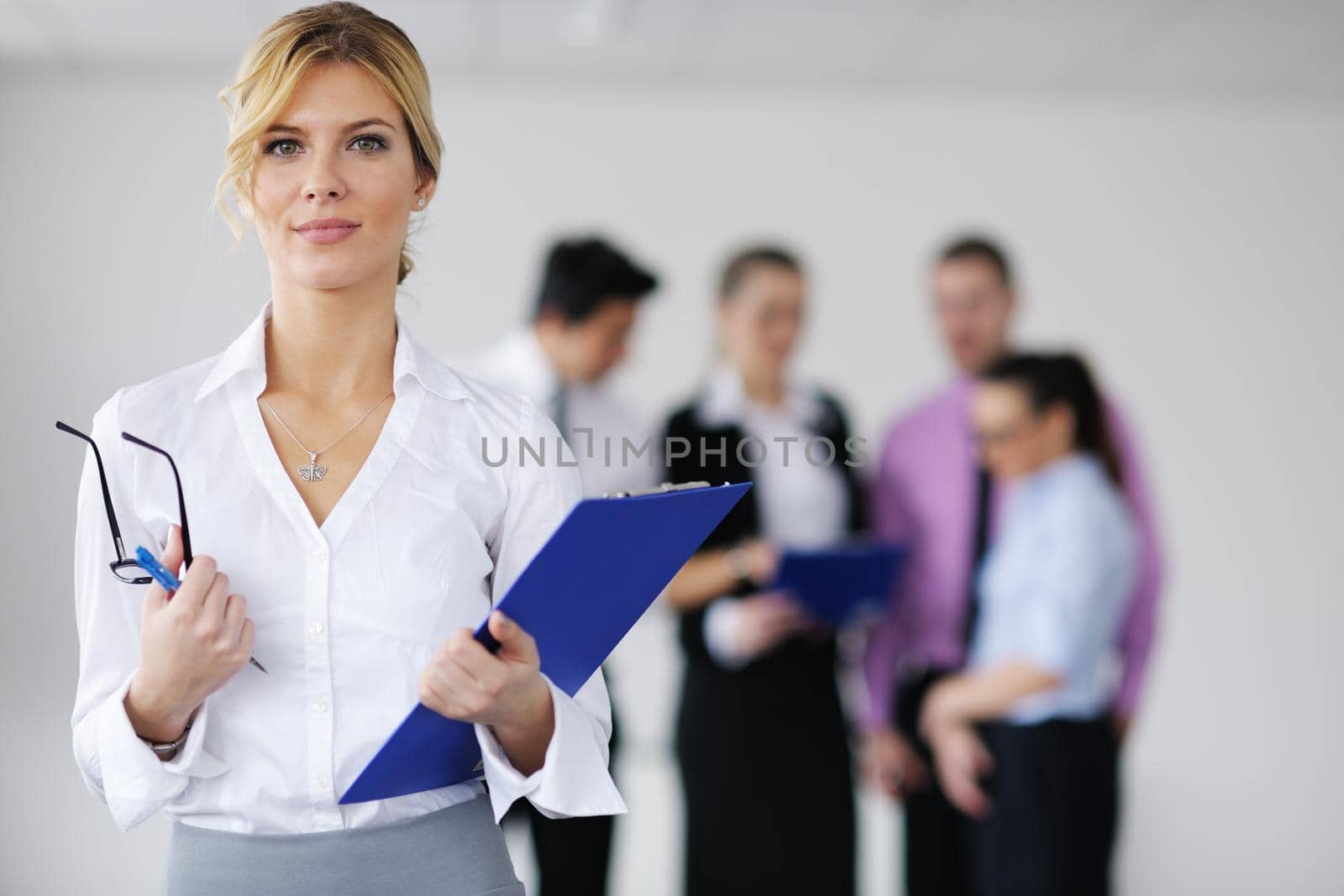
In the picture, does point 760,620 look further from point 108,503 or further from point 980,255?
point 108,503

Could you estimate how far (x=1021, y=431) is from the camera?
10.5 ft

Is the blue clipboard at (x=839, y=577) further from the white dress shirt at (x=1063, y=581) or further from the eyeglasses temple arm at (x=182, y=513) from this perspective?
the eyeglasses temple arm at (x=182, y=513)

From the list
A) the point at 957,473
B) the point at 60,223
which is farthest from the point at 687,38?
the point at 60,223

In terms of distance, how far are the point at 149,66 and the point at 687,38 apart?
1705 mm

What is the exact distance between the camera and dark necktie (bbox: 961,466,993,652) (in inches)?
134

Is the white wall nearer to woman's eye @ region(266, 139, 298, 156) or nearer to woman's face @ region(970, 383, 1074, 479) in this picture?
woman's face @ region(970, 383, 1074, 479)

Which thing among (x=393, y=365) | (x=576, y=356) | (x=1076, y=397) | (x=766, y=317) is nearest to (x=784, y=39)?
(x=766, y=317)

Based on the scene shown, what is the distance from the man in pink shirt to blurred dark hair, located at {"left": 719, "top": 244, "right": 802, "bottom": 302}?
671 mm

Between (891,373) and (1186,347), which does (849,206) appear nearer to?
(891,373)

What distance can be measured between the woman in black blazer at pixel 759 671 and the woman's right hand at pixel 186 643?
232cm

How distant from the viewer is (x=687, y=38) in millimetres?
4113

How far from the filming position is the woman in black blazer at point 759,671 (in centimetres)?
322

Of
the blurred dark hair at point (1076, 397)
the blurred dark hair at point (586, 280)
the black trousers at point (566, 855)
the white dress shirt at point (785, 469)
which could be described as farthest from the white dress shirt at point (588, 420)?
the blurred dark hair at point (1076, 397)

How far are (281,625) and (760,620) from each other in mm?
2290
